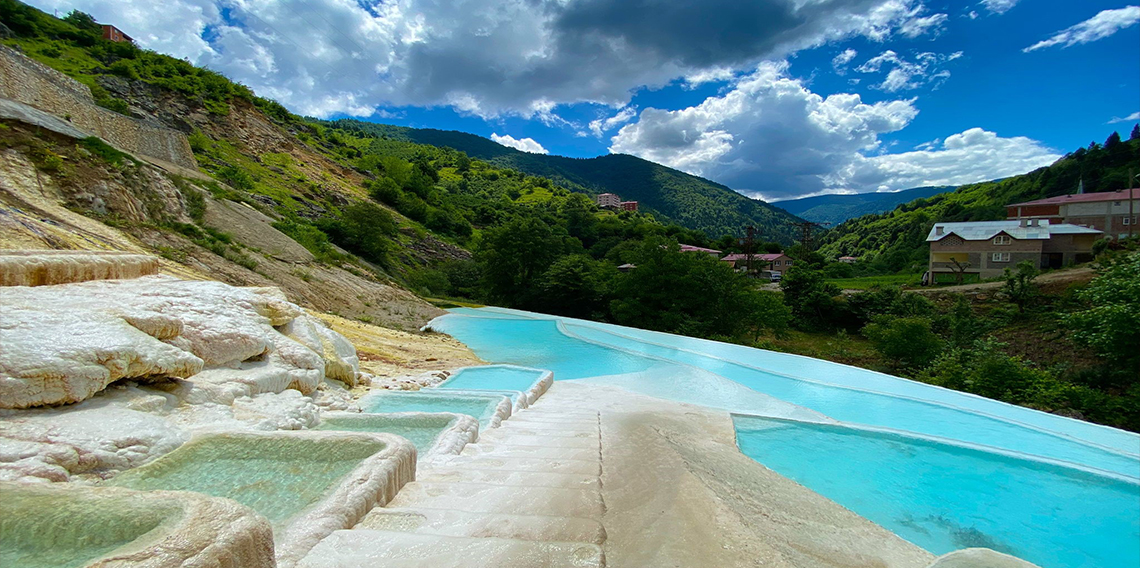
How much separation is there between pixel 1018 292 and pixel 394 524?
27721 millimetres

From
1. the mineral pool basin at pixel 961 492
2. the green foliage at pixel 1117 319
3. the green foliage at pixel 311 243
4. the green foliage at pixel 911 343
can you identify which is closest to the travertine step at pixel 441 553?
the mineral pool basin at pixel 961 492

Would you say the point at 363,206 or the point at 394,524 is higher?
the point at 363,206

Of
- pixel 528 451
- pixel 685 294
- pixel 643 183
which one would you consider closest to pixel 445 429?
pixel 528 451

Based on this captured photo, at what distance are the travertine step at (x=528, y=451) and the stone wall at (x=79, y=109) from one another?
14.3m

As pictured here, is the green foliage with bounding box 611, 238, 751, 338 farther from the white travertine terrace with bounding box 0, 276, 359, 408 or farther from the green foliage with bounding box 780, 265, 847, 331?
the white travertine terrace with bounding box 0, 276, 359, 408

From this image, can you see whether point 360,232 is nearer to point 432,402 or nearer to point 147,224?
point 147,224

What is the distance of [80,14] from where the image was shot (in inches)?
1282

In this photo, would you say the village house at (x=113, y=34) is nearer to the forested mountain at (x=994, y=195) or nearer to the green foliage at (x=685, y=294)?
the green foliage at (x=685, y=294)

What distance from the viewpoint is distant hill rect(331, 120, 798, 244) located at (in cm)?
9462

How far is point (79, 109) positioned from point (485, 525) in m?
20.9

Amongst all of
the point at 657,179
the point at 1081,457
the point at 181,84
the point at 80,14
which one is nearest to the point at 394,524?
the point at 1081,457

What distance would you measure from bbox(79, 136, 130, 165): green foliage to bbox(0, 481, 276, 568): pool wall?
35.6ft

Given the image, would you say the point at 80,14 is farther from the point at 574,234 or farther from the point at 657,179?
the point at 657,179

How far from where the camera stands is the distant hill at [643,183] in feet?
310
